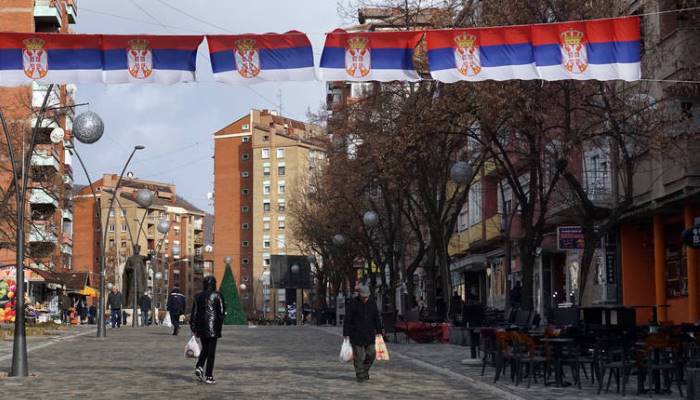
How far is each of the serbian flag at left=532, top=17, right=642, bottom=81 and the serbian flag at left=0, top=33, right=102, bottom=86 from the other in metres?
6.80

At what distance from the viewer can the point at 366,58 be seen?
57.2 ft

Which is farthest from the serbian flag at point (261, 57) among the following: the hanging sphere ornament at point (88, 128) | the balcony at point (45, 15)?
the balcony at point (45, 15)

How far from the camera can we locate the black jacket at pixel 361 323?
19609 mm

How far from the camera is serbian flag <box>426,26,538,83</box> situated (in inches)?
683

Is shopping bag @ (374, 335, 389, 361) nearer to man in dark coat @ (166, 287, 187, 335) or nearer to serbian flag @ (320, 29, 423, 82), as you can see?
serbian flag @ (320, 29, 423, 82)

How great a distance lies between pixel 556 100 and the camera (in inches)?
1105

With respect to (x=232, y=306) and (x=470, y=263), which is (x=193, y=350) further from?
(x=232, y=306)

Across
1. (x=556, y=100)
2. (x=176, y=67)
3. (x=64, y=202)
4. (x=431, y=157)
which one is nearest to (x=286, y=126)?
(x=64, y=202)

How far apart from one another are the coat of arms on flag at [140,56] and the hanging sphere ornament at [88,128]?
13458 millimetres

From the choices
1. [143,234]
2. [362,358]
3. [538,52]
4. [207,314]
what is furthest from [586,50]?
[143,234]

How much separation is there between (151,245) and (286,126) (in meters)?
29.9

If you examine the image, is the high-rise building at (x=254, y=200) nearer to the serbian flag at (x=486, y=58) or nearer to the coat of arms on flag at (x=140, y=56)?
the coat of arms on flag at (x=140, y=56)

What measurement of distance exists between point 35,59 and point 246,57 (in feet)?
10.7

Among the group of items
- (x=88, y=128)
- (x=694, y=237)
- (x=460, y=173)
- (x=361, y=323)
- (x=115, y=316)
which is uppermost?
(x=88, y=128)
